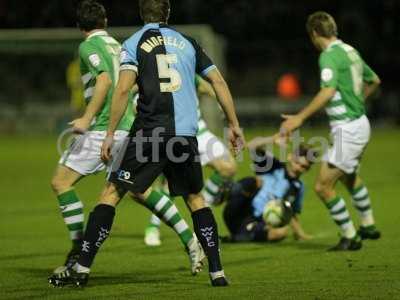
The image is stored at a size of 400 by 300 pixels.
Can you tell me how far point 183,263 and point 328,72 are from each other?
216 centimetres

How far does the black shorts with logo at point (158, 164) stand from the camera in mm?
7426

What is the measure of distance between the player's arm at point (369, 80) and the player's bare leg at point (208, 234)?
3.03 meters

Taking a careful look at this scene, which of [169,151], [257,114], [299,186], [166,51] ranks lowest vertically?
[257,114]

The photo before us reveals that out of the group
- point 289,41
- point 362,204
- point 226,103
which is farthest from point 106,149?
point 289,41

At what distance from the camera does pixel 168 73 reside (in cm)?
Result: 743

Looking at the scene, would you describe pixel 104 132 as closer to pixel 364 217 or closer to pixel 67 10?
pixel 364 217

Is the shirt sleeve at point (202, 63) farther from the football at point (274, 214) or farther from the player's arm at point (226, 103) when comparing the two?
the football at point (274, 214)

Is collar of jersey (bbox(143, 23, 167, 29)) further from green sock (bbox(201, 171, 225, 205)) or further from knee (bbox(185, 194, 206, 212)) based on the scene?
green sock (bbox(201, 171, 225, 205))

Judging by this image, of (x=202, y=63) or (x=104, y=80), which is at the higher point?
(x=202, y=63)

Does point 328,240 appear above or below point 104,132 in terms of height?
below

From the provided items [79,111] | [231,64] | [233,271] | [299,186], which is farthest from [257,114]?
[233,271]

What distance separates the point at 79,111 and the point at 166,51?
21.1 m

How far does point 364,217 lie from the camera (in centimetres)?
1047

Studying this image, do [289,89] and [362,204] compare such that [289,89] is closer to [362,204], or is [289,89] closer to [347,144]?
[362,204]
